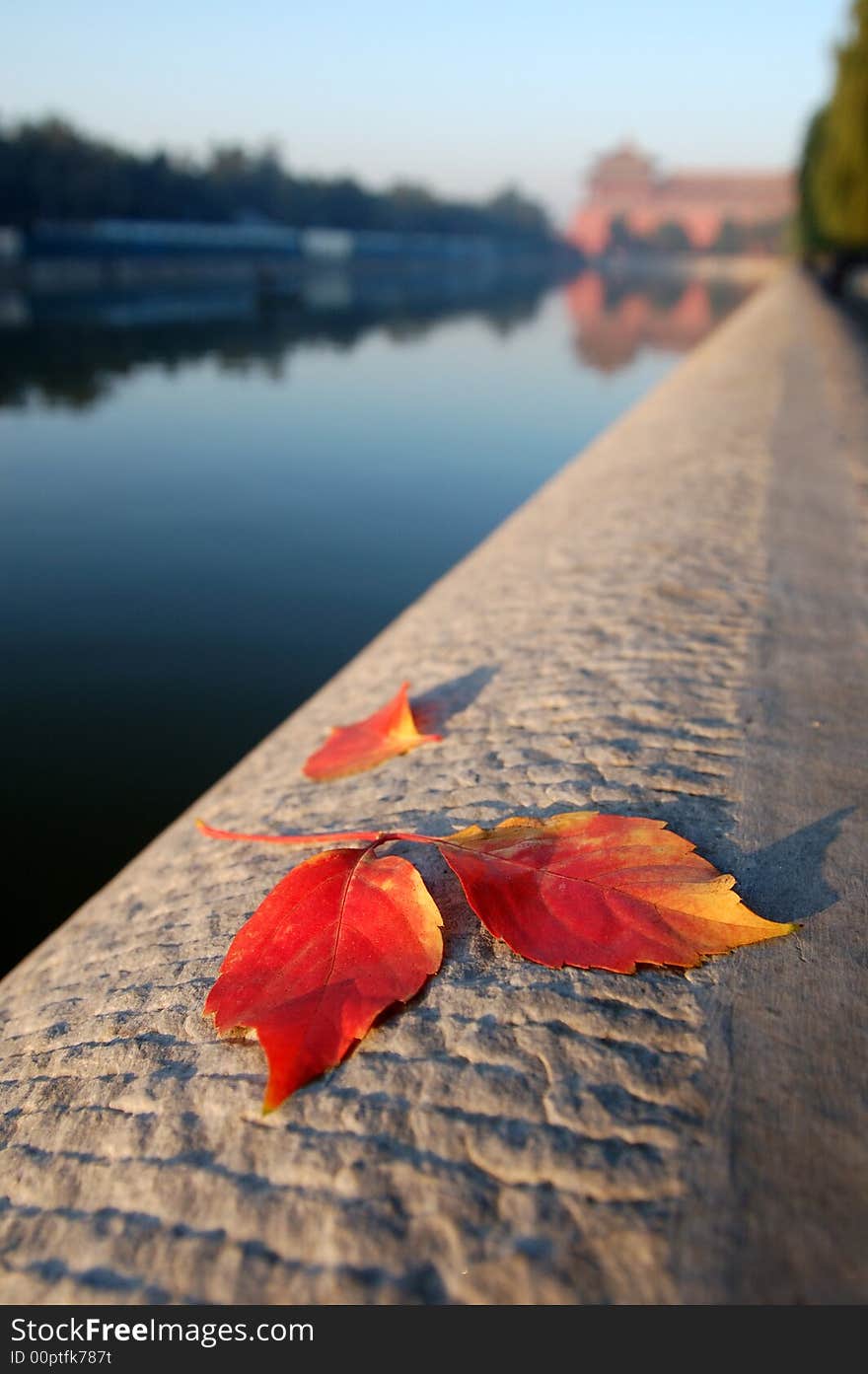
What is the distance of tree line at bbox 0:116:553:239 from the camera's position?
2962 cm

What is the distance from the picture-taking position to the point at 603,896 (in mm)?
1244

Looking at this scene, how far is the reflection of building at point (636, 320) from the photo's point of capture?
18359 mm

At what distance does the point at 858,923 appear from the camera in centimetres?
129

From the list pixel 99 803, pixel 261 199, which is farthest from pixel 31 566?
pixel 261 199

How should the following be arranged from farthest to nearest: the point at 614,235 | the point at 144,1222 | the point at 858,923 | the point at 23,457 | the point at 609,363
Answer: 1. the point at 614,235
2. the point at 609,363
3. the point at 23,457
4. the point at 858,923
5. the point at 144,1222

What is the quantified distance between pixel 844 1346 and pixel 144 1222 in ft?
2.35

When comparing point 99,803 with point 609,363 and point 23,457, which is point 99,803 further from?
point 609,363

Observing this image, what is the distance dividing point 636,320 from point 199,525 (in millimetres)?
23259

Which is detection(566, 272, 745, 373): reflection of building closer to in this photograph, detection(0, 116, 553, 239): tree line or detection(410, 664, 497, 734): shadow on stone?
detection(410, 664, 497, 734): shadow on stone

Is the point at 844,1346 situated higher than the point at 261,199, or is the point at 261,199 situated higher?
the point at 261,199

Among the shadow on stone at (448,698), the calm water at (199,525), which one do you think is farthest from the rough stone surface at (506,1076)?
the calm water at (199,525)

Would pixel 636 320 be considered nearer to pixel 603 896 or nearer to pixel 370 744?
pixel 370 744

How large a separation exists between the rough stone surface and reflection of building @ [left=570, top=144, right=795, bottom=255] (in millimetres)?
78154

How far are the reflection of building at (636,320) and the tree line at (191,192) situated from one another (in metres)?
17.6
